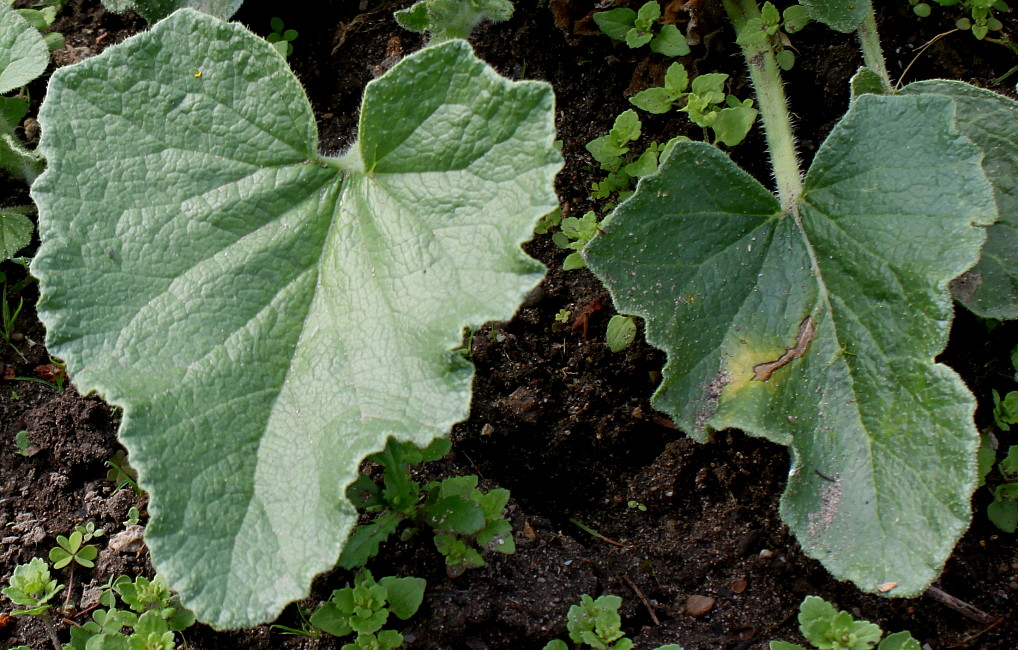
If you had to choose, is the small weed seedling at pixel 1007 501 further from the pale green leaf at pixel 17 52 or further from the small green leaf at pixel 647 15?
the pale green leaf at pixel 17 52

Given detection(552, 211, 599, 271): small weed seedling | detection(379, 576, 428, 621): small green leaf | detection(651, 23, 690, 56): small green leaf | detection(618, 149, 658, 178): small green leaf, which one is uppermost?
detection(651, 23, 690, 56): small green leaf

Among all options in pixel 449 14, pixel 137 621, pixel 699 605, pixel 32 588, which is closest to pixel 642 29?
pixel 449 14

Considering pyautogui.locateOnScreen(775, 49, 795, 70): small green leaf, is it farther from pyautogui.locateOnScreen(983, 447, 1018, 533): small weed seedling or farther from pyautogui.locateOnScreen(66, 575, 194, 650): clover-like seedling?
pyautogui.locateOnScreen(66, 575, 194, 650): clover-like seedling

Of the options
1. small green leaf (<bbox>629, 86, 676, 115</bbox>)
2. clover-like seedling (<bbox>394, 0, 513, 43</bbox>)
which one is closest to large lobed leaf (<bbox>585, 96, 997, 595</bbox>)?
small green leaf (<bbox>629, 86, 676, 115</bbox>)

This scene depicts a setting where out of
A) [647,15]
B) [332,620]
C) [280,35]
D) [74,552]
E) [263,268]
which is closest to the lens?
[263,268]

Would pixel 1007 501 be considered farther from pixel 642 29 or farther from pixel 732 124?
pixel 642 29

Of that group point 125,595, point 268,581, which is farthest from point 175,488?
point 125,595

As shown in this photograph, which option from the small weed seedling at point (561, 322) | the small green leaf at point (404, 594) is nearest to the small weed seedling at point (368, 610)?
the small green leaf at point (404, 594)
